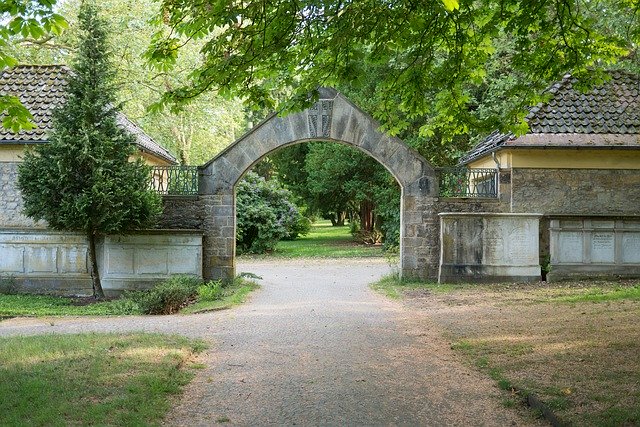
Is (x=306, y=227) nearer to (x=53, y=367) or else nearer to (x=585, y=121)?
(x=585, y=121)

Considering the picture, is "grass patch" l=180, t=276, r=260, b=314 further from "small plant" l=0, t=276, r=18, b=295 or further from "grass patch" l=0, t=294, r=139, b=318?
"small plant" l=0, t=276, r=18, b=295

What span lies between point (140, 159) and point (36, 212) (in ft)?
8.60

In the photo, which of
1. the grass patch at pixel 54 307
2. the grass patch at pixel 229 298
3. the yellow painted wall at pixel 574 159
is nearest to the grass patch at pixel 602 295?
the yellow painted wall at pixel 574 159

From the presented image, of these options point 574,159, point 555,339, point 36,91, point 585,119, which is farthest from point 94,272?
point 585,119

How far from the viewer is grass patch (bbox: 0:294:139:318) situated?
13.1 metres

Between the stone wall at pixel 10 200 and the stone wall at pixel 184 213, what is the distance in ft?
11.1

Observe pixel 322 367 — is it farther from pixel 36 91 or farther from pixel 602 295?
pixel 36 91

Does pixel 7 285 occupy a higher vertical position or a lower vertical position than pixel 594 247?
lower

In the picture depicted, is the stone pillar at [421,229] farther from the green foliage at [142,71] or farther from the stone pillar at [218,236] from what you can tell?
the green foliage at [142,71]

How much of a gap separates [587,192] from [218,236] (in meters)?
9.82

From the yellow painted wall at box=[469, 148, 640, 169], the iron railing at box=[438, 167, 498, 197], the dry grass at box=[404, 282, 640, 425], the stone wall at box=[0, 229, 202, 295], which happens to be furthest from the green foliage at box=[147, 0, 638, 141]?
the stone wall at box=[0, 229, 202, 295]

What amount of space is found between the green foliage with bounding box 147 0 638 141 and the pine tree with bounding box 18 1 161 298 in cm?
→ 578

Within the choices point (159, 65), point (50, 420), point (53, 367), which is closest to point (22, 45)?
point (159, 65)

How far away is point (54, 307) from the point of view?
1403cm
